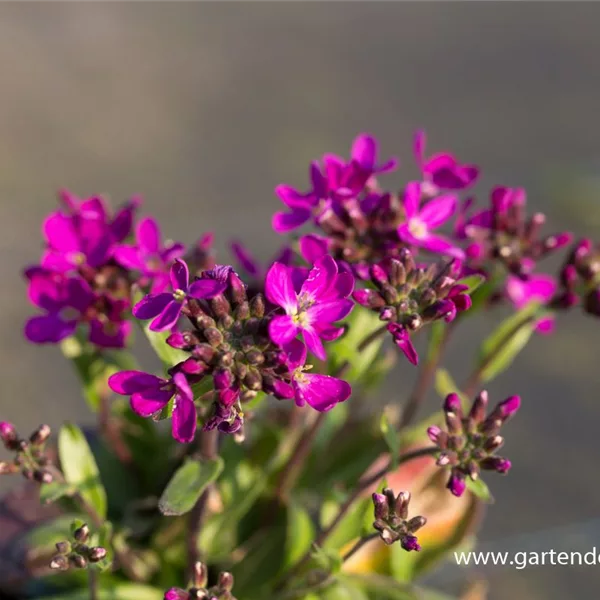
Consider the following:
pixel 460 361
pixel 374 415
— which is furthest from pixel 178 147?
pixel 374 415

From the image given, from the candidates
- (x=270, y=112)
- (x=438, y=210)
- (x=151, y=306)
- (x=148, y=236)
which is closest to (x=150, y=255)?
(x=148, y=236)

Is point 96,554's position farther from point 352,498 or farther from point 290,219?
point 290,219

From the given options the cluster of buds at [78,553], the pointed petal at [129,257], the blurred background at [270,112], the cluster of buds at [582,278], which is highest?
the blurred background at [270,112]


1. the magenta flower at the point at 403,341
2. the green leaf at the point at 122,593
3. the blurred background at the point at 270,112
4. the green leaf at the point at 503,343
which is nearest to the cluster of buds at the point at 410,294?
the magenta flower at the point at 403,341

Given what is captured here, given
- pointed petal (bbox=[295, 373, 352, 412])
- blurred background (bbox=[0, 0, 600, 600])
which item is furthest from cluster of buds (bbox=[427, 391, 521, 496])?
blurred background (bbox=[0, 0, 600, 600])

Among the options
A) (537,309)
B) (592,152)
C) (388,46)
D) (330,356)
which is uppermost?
(388,46)

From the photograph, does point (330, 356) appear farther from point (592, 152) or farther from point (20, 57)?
point (20, 57)

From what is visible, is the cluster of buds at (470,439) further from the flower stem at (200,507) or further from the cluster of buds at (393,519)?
the flower stem at (200,507)
